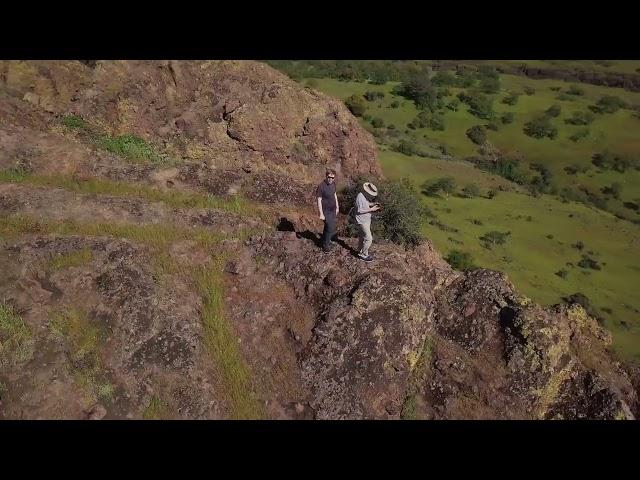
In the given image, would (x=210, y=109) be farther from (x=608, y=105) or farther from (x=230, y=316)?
(x=608, y=105)

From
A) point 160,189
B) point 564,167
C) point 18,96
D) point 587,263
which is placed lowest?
point 564,167

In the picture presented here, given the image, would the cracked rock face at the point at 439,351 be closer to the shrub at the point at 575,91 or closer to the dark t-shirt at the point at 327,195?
the dark t-shirt at the point at 327,195

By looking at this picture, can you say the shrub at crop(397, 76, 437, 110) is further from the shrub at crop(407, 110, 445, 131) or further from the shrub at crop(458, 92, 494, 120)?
the shrub at crop(458, 92, 494, 120)

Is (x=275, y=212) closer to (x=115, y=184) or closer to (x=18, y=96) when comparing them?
(x=115, y=184)

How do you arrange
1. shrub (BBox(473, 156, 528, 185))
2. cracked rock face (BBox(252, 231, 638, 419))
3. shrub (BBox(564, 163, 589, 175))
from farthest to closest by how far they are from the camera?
1. shrub (BBox(564, 163, 589, 175))
2. shrub (BBox(473, 156, 528, 185))
3. cracked rock face (BBox(252, 231, 638, 419))

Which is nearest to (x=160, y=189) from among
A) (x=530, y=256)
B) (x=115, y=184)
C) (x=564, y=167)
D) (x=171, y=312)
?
(x=115, y=184)

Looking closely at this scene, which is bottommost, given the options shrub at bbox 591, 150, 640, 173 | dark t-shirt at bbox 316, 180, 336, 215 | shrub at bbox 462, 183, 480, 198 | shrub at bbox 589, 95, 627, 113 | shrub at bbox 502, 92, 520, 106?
shrub at bbox 591, 150, 640, 173

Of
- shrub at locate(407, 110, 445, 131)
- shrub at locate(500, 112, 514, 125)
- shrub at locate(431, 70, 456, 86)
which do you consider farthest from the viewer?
shrub at locate(431, 70, 456, 86)

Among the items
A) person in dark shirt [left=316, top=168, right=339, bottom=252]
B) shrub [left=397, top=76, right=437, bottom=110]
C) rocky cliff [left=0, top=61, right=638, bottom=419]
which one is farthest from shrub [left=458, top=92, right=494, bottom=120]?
person in dark shirt [left=316, top=168, right=339, bottom=252]
